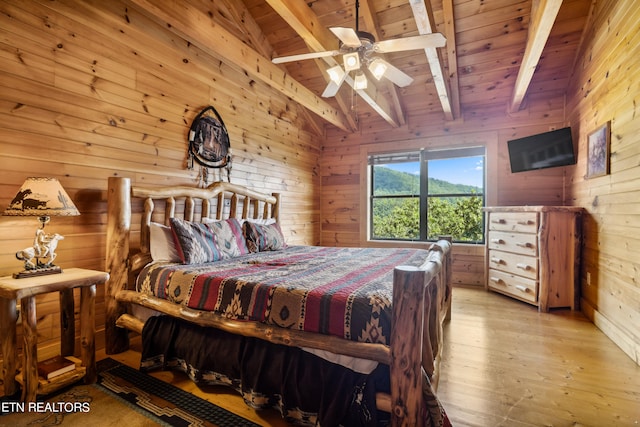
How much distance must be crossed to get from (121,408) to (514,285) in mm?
3903

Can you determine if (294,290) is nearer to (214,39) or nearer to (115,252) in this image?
(115,252)

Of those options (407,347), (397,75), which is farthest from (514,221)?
(407,347)

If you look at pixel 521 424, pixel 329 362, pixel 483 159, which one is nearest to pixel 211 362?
pixel 329 362

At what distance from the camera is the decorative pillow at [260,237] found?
125 inches

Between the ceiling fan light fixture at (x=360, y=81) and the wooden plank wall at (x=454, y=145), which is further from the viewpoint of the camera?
the wooden plank wall at (x=454, y=145)

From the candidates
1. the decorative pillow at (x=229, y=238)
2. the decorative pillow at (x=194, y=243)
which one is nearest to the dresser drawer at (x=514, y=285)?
the decorative pillow at (x=229, y=238)

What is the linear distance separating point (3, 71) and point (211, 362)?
7.24 feet

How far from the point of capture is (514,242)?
A: 365cm

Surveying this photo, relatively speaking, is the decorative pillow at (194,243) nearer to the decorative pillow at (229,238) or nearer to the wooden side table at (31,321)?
the decorative pillow at (229,238)

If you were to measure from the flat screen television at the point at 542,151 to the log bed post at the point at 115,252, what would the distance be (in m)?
4.44

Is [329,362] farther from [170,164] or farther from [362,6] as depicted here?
[362,6]

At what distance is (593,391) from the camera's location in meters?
1.81

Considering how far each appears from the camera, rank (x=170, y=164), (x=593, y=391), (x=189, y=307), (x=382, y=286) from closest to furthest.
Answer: (x=382, y=286), (x=593, y=391), (x=189, y=307), (x=170, y=164)

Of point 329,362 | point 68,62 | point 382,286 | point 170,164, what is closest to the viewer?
point 329,362
